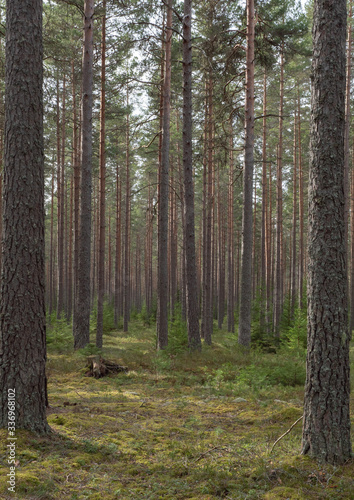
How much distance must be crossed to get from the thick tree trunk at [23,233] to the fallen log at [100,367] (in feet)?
13.8

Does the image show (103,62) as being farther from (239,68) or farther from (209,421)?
(209,421)

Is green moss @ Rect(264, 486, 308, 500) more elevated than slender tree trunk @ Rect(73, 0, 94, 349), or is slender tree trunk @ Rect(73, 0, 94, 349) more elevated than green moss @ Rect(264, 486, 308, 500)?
slender tree trunk @ Rect(73, 0, 94, 349)

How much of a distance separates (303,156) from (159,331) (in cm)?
1783

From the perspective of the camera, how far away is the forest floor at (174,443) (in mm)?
3357

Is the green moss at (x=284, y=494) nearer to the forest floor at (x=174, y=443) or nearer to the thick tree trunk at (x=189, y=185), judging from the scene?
the forest floor at (x=174, y=443)

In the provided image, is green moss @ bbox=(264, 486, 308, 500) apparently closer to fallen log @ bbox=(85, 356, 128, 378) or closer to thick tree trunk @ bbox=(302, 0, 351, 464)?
thick tree trunk @ bbox=(302, 0, 351, 464)

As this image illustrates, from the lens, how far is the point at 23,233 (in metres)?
4.36

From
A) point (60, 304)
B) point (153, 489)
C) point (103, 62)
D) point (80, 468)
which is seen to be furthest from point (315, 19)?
point (60, 304)

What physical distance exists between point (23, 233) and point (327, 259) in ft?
11.3

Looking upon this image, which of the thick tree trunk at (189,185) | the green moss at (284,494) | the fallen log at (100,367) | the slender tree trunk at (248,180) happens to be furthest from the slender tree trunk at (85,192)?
the green moss at (284,494)

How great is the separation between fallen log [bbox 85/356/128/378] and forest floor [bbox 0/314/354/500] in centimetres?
34

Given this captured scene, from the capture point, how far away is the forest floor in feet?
11.0

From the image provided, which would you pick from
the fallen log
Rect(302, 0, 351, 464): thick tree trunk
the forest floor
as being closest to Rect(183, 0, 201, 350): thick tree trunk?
the forest floor

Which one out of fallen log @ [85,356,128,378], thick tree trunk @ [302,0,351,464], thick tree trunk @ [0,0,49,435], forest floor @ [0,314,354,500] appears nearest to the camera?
forest floor @ [0,314,354,500]
